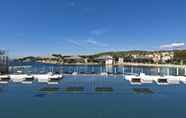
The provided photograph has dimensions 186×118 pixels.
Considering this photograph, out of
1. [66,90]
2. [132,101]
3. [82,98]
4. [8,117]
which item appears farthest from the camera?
[66,90]

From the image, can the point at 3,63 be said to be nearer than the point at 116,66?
Yes

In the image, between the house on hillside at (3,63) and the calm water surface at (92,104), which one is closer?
the calm water surface at (92,104)

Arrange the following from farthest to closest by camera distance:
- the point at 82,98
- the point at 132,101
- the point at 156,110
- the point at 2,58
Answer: the point at 2,58, the point at 82,98, the point at 132,101, the point at 156,110

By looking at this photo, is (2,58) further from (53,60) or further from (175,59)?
(53,60)

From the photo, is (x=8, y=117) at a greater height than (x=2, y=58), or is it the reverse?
(x=2, y=58)

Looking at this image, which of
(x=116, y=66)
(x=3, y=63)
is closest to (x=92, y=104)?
(x=3, y=63)

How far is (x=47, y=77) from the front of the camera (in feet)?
160

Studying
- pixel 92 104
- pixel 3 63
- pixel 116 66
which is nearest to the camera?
pixel 92 104

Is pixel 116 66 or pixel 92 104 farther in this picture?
pixel 116 66

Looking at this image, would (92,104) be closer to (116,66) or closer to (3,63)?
(3,63)

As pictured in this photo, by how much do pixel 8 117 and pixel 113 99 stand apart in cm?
1021

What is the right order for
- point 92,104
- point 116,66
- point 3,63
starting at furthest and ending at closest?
point 116,66 < point 3,63 < point 92,104

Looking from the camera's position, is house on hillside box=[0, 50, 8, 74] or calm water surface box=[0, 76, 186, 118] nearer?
calm water surface box=[0, 76, 186, 118]

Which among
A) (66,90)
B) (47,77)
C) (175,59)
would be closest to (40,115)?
(66,90)
